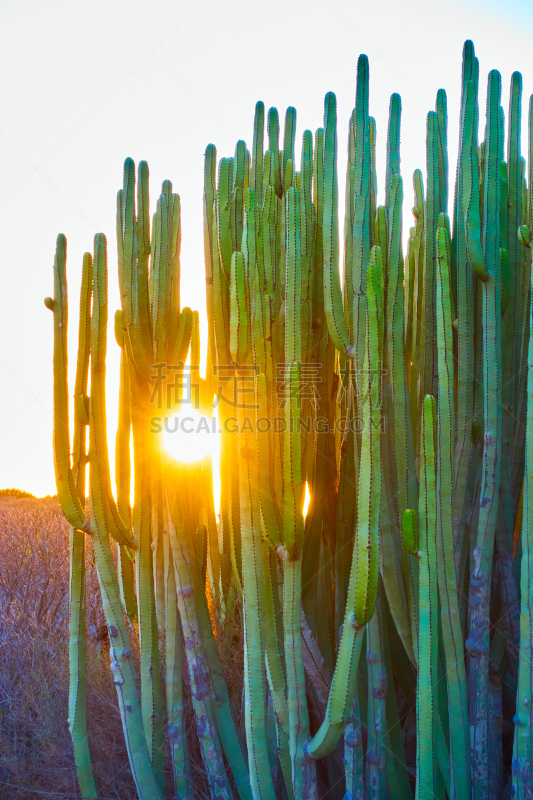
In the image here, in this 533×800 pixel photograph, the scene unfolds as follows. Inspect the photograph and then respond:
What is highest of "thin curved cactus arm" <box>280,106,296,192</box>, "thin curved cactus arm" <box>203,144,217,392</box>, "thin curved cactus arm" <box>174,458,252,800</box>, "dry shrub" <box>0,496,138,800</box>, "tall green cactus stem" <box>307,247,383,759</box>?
"thin curved cactus arm" <box>280,106,296,192</box>

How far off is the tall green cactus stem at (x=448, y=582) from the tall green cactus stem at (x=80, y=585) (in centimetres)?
94

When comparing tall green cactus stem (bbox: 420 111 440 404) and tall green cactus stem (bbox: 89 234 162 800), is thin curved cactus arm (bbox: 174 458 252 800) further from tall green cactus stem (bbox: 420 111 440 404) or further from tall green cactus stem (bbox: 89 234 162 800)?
tall green cactus stem (bbox: 420 111 440 404)

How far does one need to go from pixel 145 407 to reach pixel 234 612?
1.01 metres

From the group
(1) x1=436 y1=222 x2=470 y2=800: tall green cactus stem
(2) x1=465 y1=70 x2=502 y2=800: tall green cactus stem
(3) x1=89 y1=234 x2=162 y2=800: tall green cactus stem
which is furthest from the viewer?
(3) x1=89 y1=234 x2=162 y2=800: tall green cactus stem

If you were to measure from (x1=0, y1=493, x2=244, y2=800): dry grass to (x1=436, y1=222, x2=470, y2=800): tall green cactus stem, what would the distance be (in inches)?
31.5

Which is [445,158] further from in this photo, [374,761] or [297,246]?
[374,761]

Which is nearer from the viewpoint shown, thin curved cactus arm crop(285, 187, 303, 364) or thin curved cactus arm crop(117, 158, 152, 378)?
thin curved cactus arm crop(285, 187, 303, 364)

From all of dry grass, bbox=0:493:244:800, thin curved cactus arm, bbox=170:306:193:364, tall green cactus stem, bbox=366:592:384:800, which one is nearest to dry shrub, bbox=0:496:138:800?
dry grass, bbox=0:493:244:800

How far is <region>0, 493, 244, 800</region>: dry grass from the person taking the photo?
187cm

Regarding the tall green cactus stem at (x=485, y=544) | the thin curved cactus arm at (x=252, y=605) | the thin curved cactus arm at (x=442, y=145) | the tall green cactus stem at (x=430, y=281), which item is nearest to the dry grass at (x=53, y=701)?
the thin curved cactus arm at (x=252, y=605)

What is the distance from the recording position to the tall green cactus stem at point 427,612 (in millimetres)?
1200

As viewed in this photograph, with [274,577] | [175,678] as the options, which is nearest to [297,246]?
[274,577]

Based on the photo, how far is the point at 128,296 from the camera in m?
1.66

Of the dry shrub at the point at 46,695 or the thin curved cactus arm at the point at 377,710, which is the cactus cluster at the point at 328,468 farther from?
the dry shrub at the point at 46,695
